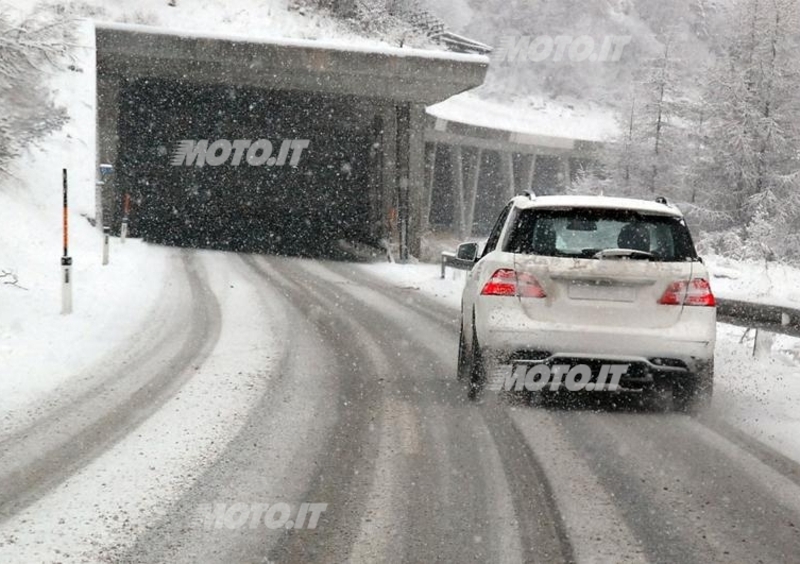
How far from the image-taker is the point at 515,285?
757cm

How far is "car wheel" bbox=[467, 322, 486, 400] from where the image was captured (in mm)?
7781

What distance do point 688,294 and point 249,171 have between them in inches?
1450

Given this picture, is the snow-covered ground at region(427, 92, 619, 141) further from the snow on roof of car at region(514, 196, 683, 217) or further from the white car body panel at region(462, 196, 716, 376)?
the white car body panel at region(462, 196, 716, 376)

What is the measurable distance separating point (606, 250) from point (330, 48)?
19.9 metres

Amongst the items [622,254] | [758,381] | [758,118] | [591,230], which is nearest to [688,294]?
[622,254]

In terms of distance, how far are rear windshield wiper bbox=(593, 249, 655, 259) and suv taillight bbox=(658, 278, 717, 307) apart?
1.06 feet

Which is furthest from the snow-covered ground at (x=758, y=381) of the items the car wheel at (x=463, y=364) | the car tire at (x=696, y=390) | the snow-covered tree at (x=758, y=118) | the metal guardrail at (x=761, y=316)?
the snow-covered tree at (x=758, y=118)

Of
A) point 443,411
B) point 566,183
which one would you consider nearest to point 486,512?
point 443,411

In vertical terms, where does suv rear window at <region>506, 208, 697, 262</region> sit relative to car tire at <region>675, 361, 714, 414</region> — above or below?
above

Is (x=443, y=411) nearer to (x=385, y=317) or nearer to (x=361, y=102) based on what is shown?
(x=385, y=317)

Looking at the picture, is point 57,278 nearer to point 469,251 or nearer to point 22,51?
point 22,51

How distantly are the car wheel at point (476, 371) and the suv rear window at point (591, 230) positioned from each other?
0.90m

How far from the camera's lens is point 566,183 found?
5962 centimetres

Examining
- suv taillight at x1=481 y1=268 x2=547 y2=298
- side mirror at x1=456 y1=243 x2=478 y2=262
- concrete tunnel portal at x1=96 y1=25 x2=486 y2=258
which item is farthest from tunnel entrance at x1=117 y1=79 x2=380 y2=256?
suv taillight at x1=481 y1=268 x2=547 y2=298
